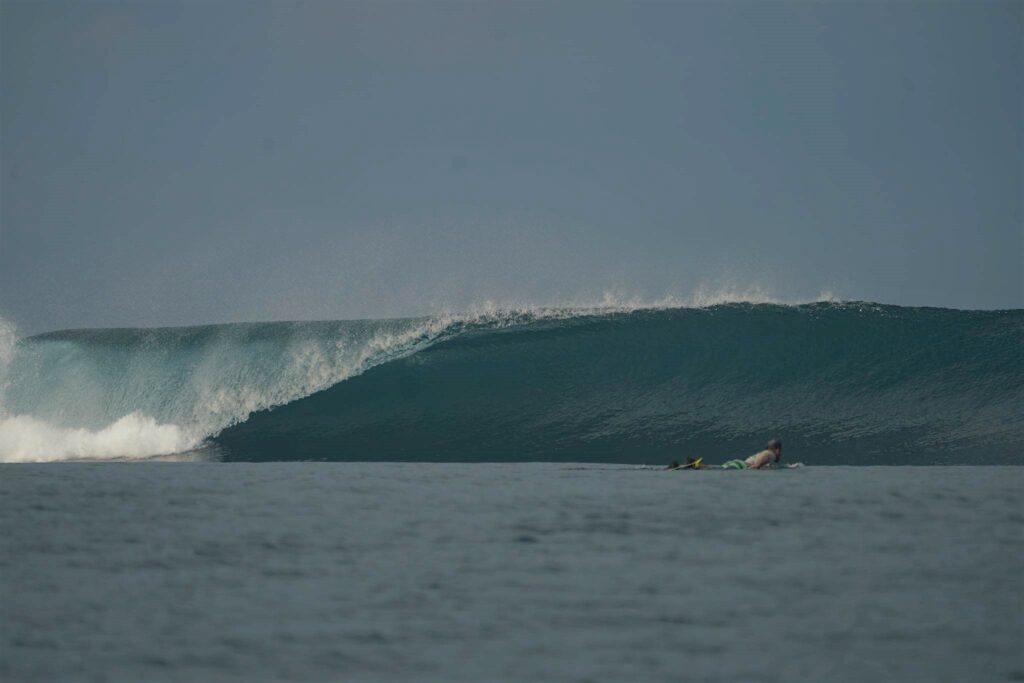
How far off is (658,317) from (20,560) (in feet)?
58.1

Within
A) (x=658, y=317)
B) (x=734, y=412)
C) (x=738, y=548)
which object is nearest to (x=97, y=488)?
(x=738, y=548)

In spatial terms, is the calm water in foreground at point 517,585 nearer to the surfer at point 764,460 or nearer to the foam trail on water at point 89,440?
the surfer at point 764,460

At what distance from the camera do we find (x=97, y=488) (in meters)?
11.1

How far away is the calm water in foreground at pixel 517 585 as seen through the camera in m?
4.45

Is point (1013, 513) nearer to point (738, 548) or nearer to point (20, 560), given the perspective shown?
point (738, 548)

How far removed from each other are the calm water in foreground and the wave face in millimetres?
7518

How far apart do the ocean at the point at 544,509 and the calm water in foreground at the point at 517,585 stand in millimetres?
26

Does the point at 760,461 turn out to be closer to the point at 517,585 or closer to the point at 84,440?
the point at 517,585

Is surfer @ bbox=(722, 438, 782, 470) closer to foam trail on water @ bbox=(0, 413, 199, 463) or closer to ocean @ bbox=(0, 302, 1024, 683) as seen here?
ocean @ bbox=(0, 302, 1024, 683)

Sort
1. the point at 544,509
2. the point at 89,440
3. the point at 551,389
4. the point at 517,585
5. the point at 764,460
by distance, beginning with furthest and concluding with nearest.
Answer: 1. the point at 89,440
2. the point at 551,389
3. the point at 764,460
4. the point at 544,509
5. the point at 517,585

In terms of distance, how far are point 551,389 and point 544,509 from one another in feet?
37.7

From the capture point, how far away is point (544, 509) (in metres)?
8.87

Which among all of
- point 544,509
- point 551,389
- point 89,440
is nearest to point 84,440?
point 89,440

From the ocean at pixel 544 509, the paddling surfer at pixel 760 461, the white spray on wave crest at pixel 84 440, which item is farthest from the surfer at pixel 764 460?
the white spray on wave crest at pixel 84 440
